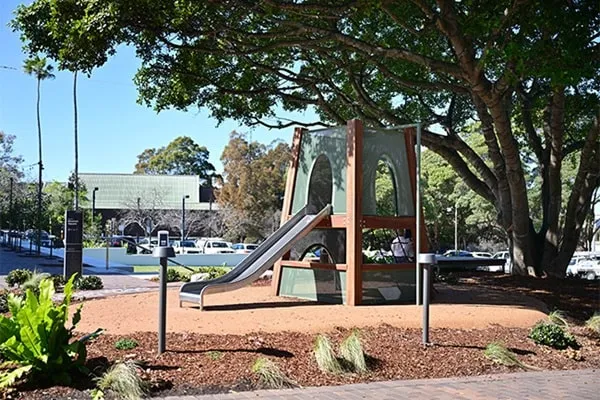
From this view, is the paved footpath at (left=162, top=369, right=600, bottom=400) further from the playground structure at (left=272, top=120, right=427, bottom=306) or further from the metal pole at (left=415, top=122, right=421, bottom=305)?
the playground structure at (left=272, top=120, right=427, bottom=306)

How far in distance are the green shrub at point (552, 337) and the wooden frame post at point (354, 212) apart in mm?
3696

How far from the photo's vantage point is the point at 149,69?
17766 millimetres

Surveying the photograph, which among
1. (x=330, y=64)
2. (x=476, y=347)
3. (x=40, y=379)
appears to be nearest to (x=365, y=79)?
(x=330, y=64)

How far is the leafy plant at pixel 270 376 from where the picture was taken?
25.5 feet

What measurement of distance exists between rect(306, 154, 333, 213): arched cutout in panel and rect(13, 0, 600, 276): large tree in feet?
8.65

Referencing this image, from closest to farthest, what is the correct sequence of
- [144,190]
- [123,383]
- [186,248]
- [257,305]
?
[123,383] < [257,305] < [186,248] < [144,190]

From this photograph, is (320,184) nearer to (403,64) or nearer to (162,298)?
(403,64)

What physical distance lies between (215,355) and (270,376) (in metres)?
0.99

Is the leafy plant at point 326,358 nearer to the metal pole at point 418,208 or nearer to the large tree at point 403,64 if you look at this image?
the metal pole at point 418,208

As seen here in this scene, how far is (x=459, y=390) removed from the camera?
795cm

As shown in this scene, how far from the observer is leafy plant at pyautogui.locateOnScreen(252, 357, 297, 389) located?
7.79 metres

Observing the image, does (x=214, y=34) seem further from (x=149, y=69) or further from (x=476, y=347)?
(x=476, y=347)

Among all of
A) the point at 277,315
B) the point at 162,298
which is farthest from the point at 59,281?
the point at 162,298

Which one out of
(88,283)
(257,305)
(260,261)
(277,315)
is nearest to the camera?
(277,315)
